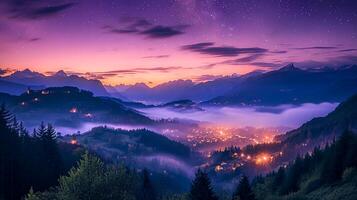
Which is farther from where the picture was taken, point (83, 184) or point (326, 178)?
point (326, 178)

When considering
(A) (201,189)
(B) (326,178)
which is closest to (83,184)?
(A) (201,189)

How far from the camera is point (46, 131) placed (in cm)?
9831

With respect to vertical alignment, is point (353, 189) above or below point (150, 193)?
above

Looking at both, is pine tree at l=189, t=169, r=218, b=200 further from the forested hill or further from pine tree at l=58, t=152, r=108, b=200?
the forested hill

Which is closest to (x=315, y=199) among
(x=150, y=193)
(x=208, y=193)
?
(x=208, y=193)

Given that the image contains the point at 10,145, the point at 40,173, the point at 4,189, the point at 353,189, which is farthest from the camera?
the point at 40,173

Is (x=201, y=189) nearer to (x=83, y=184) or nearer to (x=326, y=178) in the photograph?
(x=83, y=184)

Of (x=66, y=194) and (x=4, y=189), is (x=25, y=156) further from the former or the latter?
(x=66, y=194)

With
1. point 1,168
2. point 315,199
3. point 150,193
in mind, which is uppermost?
point 1,168

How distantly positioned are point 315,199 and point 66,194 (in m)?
40.6

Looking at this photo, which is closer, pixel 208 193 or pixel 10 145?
pixel 208 193

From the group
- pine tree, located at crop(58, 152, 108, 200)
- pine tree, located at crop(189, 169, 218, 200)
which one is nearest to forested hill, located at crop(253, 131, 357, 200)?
pine tree, located at crop(189, 169, 218, 200)

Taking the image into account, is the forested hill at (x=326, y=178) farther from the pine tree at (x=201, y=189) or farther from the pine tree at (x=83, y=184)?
the pine tree at (x=83, y=184)

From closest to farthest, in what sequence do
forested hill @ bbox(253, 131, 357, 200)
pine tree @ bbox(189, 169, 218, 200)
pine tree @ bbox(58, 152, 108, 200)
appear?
1. pine tree @ bbox(58, 152, 108, 200)
2. pine tree @ bbox(189, 169, 218, 200)
3. forested hill @ bbox(253, 131, 357, 200)
